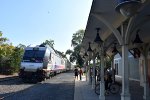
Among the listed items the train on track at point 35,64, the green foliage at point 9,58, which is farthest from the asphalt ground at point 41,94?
the green foliage at point 9,58

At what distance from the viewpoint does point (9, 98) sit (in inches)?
684

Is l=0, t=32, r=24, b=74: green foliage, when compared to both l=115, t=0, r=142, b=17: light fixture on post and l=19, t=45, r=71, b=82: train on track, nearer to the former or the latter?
l=19, t=45, r=71, b=82: train on track

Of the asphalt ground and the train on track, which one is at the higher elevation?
the train on track

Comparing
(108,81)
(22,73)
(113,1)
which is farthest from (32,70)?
(113,1)

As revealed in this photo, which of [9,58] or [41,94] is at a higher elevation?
[9,58]

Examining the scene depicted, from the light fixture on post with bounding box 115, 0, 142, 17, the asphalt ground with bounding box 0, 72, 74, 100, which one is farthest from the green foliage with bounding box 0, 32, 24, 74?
the light fixture on post with bounding box 115, 0, 142, 17

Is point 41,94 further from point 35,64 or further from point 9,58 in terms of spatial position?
point 9,58

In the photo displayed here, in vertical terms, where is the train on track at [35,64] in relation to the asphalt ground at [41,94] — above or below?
above

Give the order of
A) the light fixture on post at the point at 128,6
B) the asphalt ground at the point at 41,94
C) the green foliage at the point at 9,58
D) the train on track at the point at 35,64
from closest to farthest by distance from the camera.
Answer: the light fixture on post at the point at 128,6 < the asphalt ground at the point at 41,94 < the train on track at the point at 35,64 < the green foliage at the point at 9,58

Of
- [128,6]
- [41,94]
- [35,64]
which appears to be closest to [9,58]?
[35,64]

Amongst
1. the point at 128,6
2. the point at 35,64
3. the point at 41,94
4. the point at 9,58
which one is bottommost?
the point at 41,94

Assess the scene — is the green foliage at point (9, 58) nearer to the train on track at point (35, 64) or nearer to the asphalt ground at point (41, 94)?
the train on track at point (35, 64)

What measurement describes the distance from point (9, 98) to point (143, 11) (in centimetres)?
885

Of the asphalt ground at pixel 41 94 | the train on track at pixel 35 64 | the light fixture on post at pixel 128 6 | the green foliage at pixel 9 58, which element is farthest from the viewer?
the green foliage at pixel 9 58
